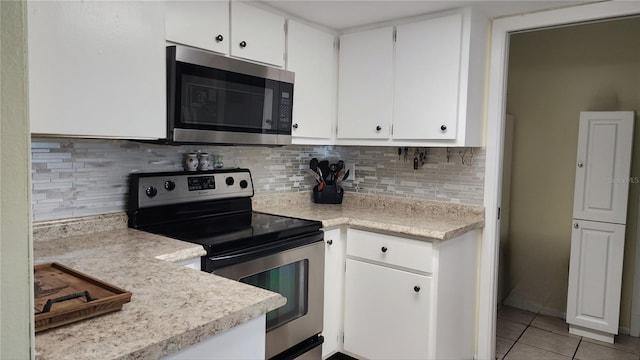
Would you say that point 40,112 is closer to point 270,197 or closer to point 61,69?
point 61,69

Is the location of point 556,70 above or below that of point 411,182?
above

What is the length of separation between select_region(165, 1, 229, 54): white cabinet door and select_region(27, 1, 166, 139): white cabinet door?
0.32m

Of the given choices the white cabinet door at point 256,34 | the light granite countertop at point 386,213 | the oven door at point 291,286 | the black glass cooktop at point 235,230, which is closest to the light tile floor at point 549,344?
the light granite countertop at point 386,213

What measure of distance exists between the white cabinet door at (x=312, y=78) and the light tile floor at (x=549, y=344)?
1.82 m

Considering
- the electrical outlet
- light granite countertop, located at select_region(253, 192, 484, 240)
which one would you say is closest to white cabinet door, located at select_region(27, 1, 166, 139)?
light granite countertop, located at select_region(253, 192, 484, 240)

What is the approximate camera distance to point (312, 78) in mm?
2580

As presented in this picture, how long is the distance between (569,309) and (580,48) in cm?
186

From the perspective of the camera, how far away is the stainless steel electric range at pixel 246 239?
1773 mm

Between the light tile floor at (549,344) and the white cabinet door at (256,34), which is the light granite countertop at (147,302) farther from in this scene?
the light tile floor at (549,344)

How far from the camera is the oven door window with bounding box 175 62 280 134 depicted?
5.83 feet

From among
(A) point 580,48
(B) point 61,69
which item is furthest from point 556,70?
(B) point 61,69

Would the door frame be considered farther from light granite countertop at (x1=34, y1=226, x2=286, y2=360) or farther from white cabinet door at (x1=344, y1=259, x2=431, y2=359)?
light granite countertop at (x1=34, y1=226, x2=286, y2=360)

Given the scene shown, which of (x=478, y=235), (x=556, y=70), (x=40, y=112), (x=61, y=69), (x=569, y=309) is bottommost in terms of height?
(x=569, y=309)

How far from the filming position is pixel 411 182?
2758mm
